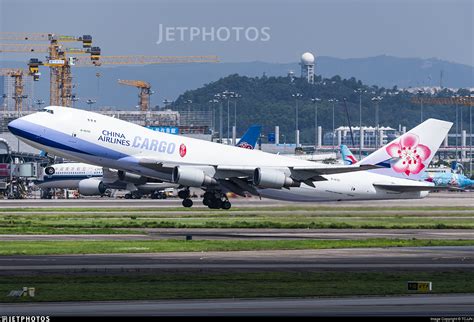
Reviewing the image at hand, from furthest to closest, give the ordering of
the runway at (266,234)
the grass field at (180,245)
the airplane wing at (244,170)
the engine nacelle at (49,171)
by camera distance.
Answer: the engine nacelle at (49,171) < the airplane wing at (244,170) < the runway at (266,234) < the grass field at (180,245)

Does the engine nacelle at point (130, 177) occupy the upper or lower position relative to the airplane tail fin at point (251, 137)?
lower

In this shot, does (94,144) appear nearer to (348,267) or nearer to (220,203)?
(220,203)

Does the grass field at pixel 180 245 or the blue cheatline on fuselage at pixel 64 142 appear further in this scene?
the blue cheatline on fuselage at pixel 64 142

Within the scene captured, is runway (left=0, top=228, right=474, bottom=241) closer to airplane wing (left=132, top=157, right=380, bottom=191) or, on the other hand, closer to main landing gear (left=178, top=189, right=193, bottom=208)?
airplane wing (left=132, top=157, right=380, bottom=191)

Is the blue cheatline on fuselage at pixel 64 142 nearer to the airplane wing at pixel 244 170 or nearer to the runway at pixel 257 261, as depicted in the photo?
the airplane wing at pixel 244 170

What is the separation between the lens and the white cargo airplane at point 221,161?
72375mm

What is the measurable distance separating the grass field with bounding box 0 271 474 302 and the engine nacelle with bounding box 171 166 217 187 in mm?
32390

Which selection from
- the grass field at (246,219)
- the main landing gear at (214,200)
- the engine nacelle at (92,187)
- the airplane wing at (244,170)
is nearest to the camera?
the grass field at (246,219)

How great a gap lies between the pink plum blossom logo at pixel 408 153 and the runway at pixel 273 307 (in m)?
43.4

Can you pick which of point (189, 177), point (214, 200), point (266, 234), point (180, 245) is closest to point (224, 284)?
point (180, 245)

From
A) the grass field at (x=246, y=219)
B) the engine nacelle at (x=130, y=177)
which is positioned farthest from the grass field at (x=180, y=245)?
the engine nacelle at (x=130, y=177)

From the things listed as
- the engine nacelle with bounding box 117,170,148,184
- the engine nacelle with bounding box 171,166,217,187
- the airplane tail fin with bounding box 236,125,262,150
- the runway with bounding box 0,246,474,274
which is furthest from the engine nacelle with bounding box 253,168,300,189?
the airplane tail fin with bounding box 236,125,262,150

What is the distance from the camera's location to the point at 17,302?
1259 inches

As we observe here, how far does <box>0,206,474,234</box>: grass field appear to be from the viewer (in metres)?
68.0
